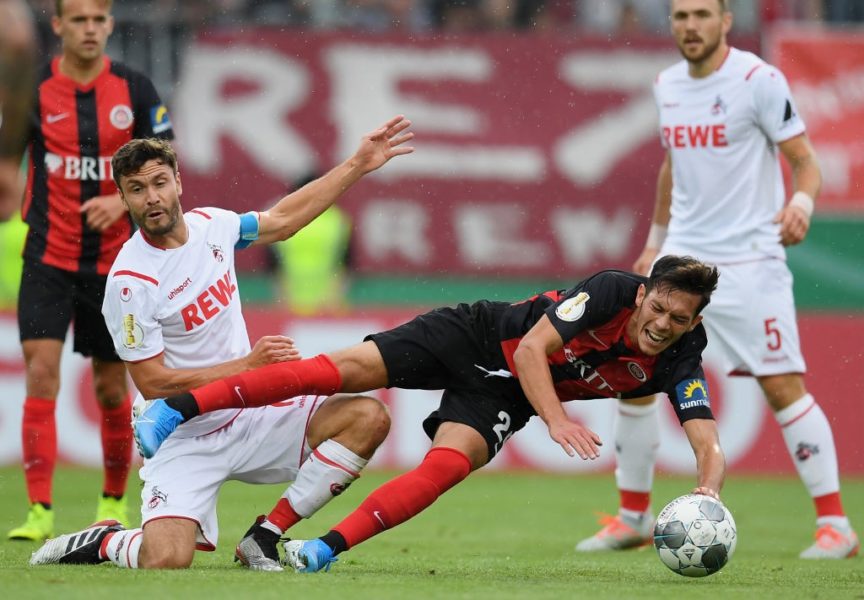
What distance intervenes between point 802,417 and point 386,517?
103 inches

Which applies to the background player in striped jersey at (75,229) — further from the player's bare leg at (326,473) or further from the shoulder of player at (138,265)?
the player's bare leg at (326,473)

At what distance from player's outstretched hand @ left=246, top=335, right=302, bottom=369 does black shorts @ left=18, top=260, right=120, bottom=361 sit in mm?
1586

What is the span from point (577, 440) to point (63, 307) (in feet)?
9.54

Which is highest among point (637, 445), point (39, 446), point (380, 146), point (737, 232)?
point (380, 146)

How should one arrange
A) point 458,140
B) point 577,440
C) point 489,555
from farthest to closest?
point 458,140 < point 489,555 < point 577,440

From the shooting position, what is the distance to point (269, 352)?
19.1 feet

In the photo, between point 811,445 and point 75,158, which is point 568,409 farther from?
point 75,158

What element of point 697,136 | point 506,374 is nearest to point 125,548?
point 506,374

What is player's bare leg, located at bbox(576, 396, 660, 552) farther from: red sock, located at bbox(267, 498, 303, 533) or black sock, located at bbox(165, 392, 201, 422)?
black sock, located at bbox(165, 392, 201, 422)

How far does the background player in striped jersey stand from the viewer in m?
7.10

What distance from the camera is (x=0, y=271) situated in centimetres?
1402

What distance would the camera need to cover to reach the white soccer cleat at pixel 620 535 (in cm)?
732

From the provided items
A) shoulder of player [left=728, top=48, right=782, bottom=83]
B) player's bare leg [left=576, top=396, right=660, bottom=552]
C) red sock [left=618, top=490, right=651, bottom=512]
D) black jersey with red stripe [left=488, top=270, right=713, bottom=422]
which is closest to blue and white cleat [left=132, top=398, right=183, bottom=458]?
black jersey with red stripe [left=488, top=270, right=713, bottom=422]

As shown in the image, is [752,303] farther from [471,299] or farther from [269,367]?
[471,299]
